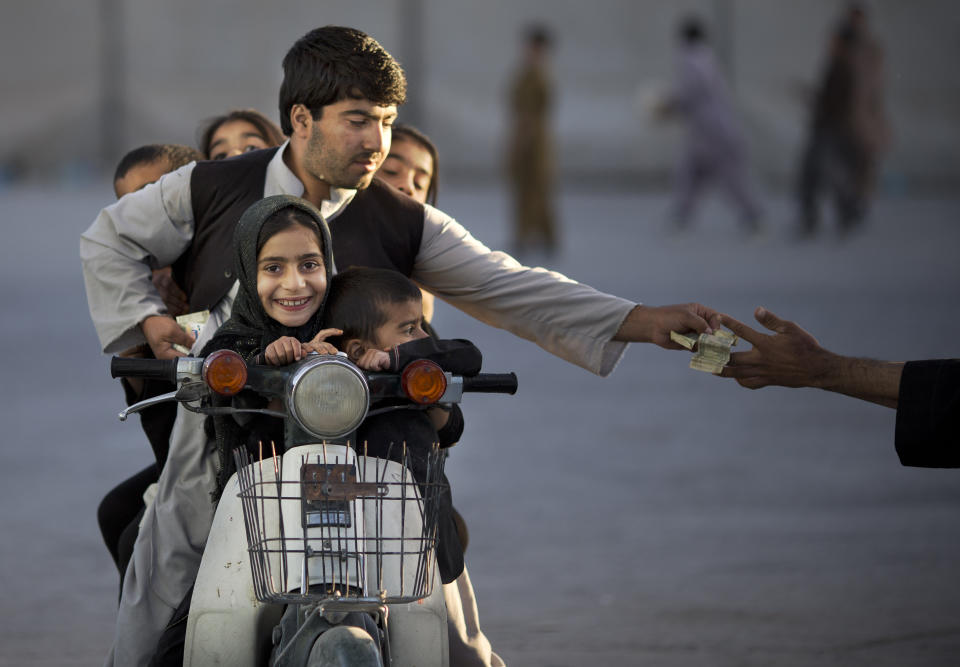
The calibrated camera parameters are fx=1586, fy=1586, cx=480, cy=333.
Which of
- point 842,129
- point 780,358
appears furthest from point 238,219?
point 842,129

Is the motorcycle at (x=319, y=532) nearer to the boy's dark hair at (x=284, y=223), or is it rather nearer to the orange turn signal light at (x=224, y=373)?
the orange turn signal light at (x=224, y=373)

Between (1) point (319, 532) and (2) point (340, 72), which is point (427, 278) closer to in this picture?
(2) point (340, 72)

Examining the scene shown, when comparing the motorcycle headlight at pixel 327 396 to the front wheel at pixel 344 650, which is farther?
the motorcycle headlight at pixel 327 396

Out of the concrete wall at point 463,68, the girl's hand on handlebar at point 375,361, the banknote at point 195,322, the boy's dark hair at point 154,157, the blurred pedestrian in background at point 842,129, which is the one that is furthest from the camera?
the concrete wall at point 463,68

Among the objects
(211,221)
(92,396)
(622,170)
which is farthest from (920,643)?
(622,170)

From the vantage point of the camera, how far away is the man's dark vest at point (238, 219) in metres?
3.72

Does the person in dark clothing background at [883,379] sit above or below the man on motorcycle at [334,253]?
below

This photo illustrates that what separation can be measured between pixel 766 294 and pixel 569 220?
733 cm

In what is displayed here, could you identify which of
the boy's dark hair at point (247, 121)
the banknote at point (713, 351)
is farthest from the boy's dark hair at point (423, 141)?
the banknote at point (713, 351)

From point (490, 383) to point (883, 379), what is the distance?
102 centimetres

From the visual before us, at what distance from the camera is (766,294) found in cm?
1179

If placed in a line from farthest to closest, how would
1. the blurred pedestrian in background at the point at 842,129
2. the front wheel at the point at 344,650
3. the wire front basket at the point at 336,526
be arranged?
1. the blurred pedestrian in background at the point at 842,129
2. the wire front basket at the point at 336,526
3. the front wheel at the point at 344,650

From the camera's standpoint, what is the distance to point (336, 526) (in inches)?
112

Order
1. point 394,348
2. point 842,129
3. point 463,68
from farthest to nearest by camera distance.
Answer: point 463,68
point 842,129
point 394,348
